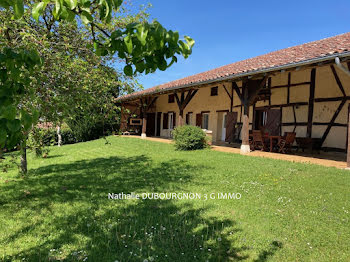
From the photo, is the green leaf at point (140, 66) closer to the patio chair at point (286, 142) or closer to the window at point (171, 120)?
the patio chair at point (286, 142)

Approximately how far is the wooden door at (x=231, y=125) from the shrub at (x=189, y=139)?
126 inches

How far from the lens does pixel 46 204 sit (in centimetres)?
393

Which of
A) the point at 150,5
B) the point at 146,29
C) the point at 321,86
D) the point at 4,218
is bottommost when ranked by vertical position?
the point at 4,218

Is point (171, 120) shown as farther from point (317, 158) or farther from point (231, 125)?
point (317, 158)

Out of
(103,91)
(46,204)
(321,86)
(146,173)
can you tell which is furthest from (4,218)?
(321,86)

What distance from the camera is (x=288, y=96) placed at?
10.6m

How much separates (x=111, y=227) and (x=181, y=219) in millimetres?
911

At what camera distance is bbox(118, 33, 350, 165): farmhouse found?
7.10m

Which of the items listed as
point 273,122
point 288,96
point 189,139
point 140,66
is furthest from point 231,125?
point 140,66

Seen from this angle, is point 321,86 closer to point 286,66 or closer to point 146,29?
point 286,66

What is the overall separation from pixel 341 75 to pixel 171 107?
36.3ft

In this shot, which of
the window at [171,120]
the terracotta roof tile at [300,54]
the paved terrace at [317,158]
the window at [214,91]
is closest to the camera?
the terracotta roof tile at [300,54]

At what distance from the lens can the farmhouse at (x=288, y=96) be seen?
7.10 meters

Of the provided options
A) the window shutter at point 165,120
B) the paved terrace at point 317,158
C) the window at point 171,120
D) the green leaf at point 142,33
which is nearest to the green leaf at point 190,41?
the green leaf at point 142,33
